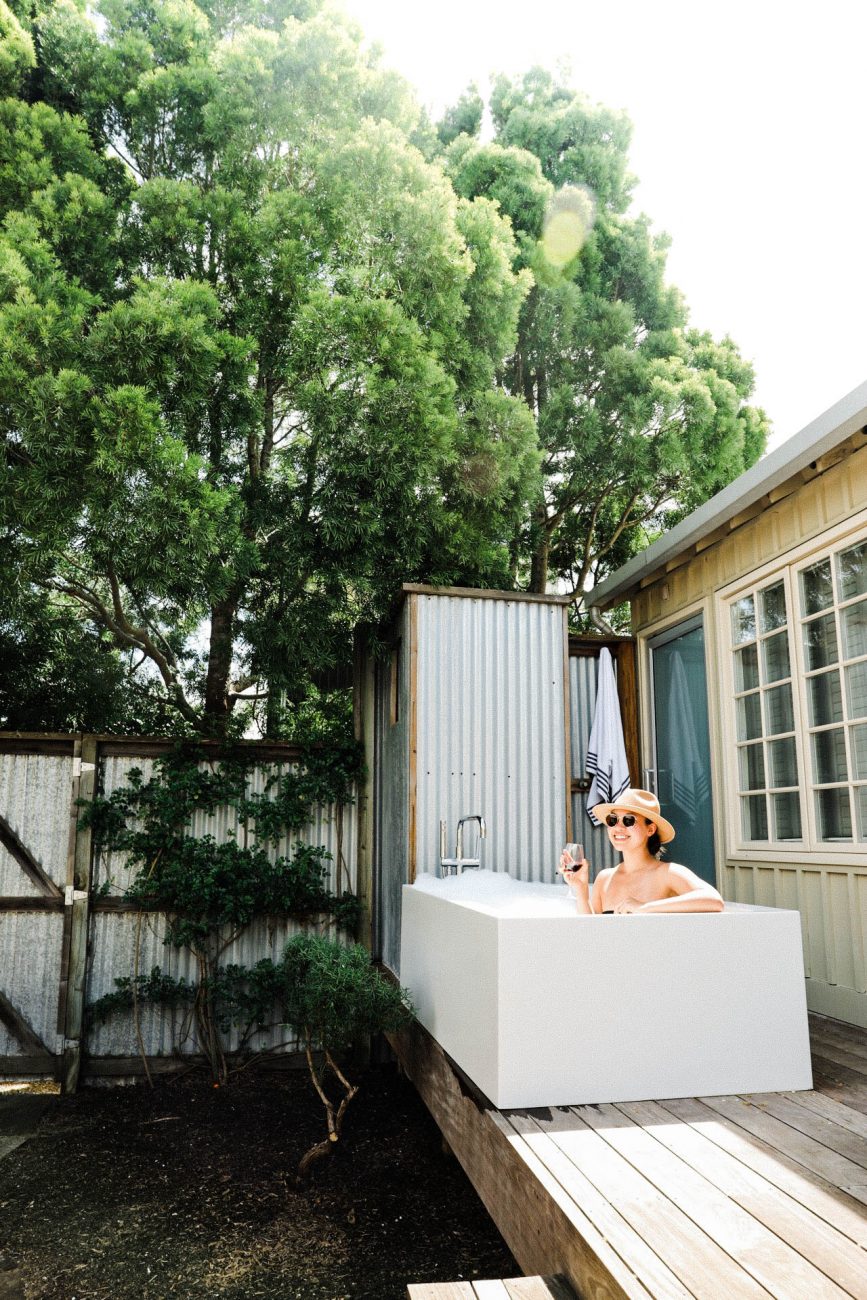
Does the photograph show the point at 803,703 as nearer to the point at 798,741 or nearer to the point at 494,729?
the point at 798,741

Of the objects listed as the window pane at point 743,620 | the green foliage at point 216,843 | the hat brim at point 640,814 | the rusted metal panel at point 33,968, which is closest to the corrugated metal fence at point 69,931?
the rusted metal panel at point 33,968

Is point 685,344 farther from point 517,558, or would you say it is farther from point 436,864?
point 436,864

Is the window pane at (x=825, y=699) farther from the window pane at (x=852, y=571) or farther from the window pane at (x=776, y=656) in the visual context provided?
the window pane at (x=852, y=571)

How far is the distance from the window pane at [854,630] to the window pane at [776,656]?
1.42 feet

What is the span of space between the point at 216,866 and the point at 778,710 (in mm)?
3474

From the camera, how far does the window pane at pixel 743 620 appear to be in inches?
177

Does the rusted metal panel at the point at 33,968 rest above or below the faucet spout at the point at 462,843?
below

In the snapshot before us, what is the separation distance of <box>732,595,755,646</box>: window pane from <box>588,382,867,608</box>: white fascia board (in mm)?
406

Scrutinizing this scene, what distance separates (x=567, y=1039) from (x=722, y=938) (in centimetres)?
57

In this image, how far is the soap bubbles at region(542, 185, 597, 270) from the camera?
29.4 feet

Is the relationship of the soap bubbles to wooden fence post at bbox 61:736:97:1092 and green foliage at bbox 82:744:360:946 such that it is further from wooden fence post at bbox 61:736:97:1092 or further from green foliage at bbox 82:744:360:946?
wooden fence post at bbox 61:736:97:1092

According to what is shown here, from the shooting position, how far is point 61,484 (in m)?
4.88

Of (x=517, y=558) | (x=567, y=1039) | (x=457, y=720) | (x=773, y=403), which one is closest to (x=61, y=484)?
(x=457, y=720)

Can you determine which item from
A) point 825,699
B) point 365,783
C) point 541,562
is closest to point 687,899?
point 825,699
